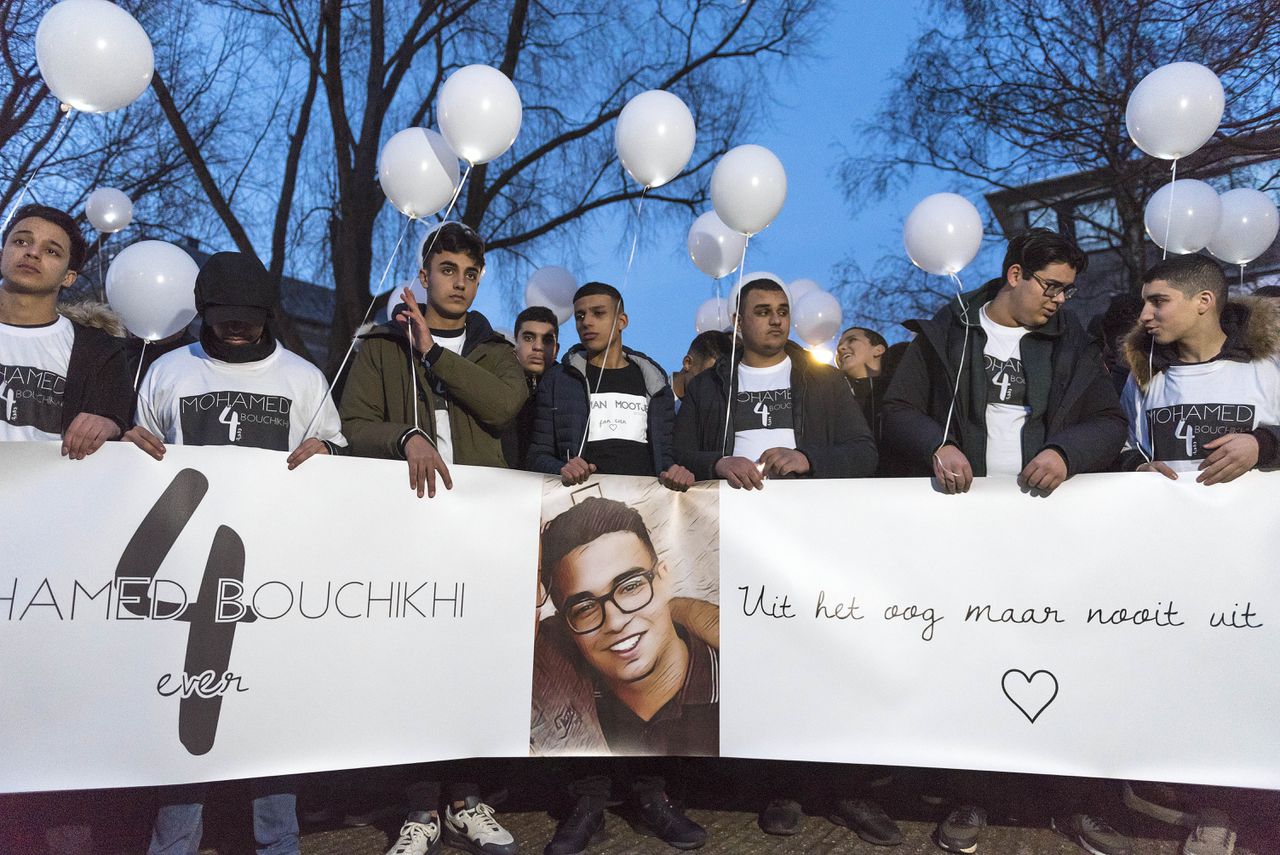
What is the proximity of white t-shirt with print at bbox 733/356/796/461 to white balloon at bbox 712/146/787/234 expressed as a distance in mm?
781

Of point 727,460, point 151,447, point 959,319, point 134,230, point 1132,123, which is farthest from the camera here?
point 134,230

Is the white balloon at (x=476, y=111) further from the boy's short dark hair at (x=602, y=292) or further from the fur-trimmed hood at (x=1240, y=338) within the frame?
the fur-trimmed hood at (x=1240, y=338)

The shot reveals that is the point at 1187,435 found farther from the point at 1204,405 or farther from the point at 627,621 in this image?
the point at 627,621

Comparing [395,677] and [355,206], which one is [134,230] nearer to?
[355,206]

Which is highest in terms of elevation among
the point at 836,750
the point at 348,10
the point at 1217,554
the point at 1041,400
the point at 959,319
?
the point at 348,10

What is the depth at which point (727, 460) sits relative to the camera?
3422 millimetres

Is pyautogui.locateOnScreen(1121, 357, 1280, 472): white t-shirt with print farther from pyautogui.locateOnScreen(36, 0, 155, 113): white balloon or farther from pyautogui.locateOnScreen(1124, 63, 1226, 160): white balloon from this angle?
pyautogui.locateOnScreen(36, 0, 155, 113): white balloon

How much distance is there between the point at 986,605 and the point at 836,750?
718 millimetres

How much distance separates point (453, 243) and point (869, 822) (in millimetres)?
2688

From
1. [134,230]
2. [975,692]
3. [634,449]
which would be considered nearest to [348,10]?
[134,230]

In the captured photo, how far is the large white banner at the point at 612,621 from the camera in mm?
2773

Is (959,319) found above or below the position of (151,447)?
above

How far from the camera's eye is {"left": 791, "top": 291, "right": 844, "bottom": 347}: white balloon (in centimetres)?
680

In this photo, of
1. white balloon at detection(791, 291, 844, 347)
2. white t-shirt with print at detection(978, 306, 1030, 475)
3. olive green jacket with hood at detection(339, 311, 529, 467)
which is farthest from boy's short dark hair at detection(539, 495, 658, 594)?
white balloon at detection(791, 291, 844, 347)
